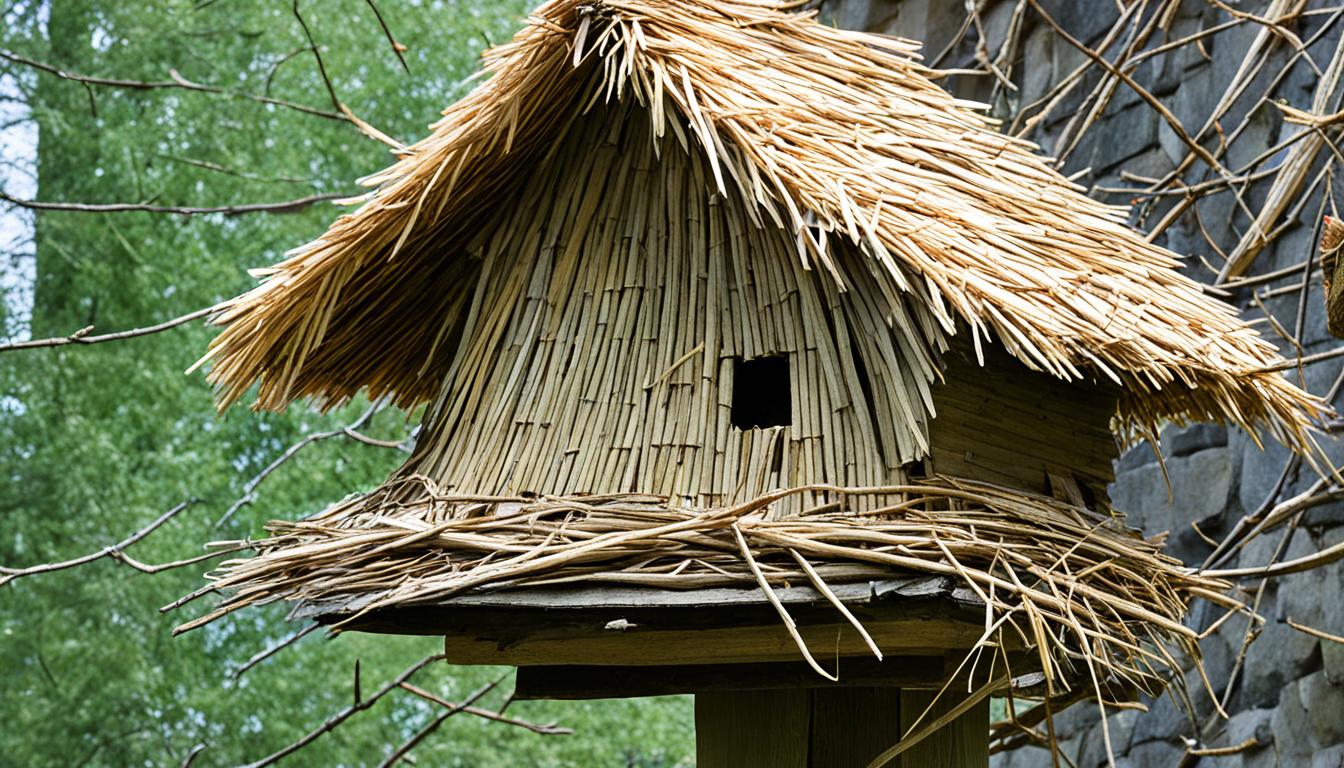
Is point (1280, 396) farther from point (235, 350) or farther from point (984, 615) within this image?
point (235, 350)

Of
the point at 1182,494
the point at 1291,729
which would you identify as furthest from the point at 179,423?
the point at 1291,729

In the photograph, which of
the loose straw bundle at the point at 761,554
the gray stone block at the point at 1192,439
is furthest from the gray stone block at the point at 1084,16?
the loose straw bundle at the point at 761,554

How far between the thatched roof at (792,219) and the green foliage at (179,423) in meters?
4.15

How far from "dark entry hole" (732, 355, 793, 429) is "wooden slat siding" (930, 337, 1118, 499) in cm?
25

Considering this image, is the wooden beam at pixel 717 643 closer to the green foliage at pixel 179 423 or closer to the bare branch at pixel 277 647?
the bare branch at pixel 277 647

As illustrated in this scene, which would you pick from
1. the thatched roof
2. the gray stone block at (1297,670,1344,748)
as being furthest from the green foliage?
the thatched roof

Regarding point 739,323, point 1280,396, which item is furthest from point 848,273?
point 1280,396

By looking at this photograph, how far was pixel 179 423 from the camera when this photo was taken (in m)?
6.72

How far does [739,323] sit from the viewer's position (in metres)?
1.75

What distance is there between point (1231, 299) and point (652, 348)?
2.26 m

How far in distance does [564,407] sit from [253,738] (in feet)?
16.4

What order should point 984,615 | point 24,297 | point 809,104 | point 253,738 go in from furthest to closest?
point 24,297 → point 253,738 → point 809,104 → point 984,615

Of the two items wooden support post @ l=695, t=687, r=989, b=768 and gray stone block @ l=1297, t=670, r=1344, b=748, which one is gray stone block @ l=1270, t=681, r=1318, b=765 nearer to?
gray stone block @ l=1297, t=670, r=1344, b=748

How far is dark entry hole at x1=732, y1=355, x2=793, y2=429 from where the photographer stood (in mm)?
1894
